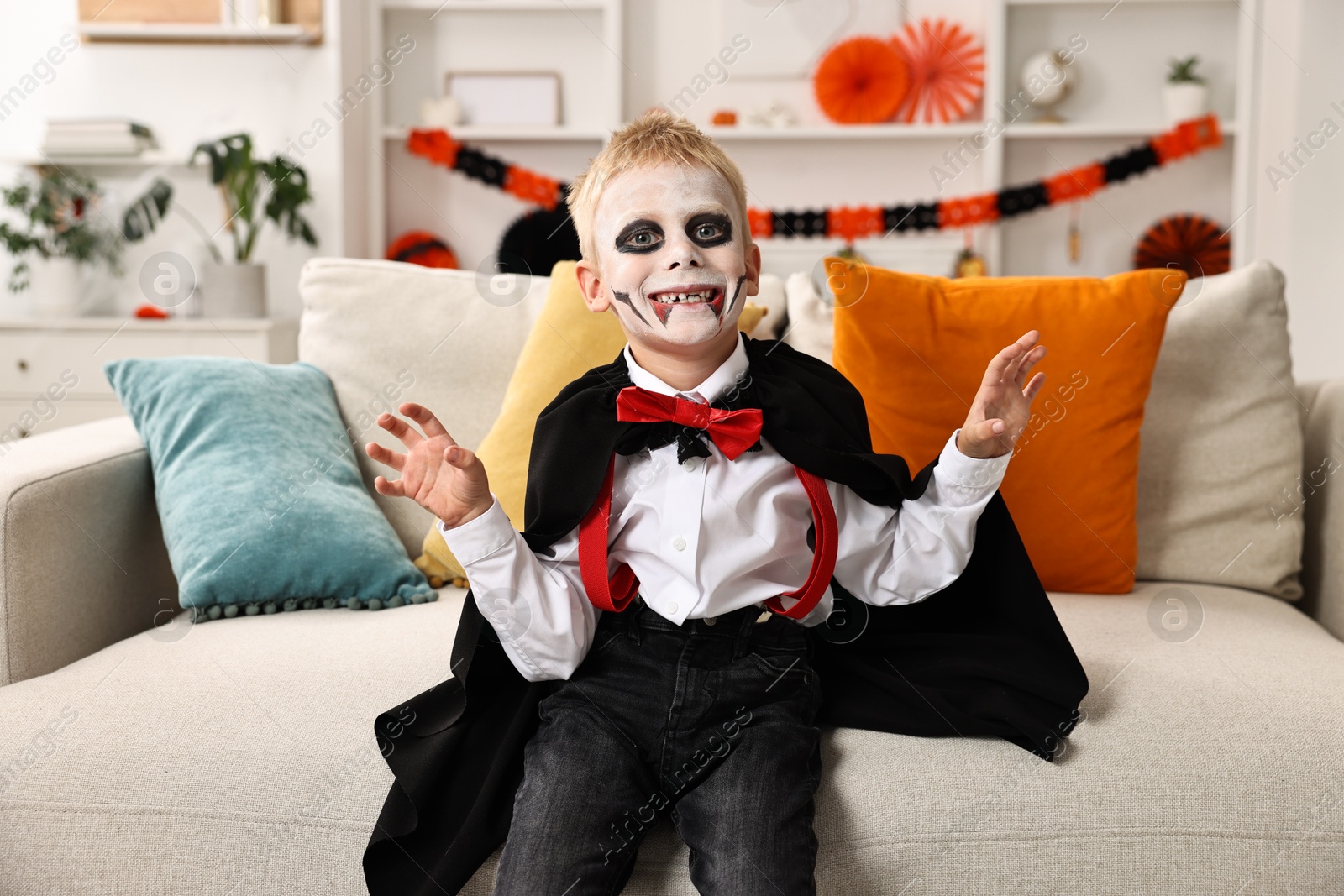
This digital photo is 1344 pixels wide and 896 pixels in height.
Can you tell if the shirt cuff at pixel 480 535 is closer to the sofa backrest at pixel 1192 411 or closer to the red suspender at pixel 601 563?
the red suspender at pixel 601 563

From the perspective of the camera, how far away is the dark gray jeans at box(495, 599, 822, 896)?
38.5 inches

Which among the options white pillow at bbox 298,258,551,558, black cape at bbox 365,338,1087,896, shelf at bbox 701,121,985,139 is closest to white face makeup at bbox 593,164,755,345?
black cape at bbox 365,338,1087,896

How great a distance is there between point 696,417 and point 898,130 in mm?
2715

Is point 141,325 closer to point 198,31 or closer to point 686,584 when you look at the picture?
point 198,31

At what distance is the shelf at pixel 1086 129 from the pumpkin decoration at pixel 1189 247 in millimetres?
312

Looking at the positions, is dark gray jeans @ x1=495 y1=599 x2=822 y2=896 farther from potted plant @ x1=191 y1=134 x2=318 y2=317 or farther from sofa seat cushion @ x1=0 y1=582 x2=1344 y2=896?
potted plant @ x1=191 y1=134 x2=318 y2=317

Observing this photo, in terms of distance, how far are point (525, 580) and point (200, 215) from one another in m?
3.17

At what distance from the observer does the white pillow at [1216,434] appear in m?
1.62

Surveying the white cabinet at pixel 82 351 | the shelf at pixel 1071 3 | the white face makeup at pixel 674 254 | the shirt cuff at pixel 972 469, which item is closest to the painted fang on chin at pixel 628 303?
the white face makeup at pixel 674 254

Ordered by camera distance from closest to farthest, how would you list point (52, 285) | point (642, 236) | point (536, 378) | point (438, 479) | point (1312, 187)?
point (438, 479) → point (642, 236) → point (536, 378) → point (1312, 187) → point (52, 285)

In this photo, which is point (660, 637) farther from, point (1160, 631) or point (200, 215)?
point (200, 215)

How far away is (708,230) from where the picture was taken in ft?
3.77

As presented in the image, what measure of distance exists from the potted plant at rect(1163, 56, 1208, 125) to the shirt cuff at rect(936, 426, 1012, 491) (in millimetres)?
2953

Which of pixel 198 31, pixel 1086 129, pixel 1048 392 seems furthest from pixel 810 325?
pixel 198 31
